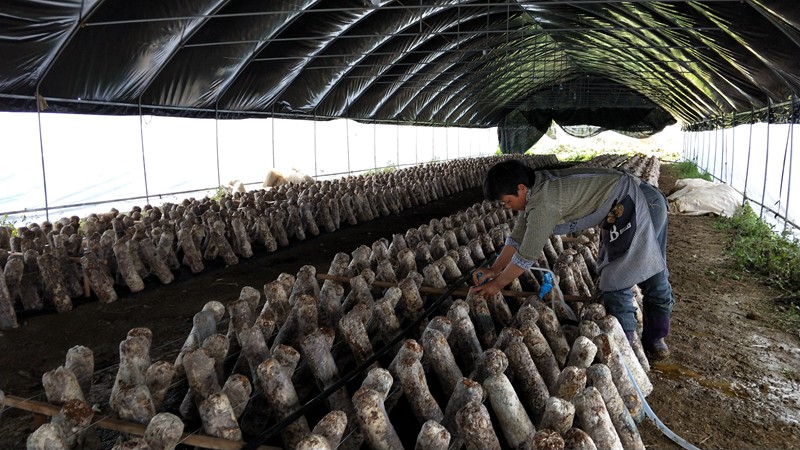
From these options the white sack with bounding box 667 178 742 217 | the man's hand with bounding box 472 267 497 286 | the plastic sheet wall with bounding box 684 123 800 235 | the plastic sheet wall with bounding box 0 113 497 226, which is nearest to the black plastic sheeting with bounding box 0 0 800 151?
the plastic sheet wall with bounding box 684 123 800 235

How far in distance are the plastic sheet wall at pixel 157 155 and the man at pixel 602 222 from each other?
1430cm

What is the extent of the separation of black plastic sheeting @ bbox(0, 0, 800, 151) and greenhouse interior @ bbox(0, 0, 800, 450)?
0.07 metres

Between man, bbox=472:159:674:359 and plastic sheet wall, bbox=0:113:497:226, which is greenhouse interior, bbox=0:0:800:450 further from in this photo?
plastic sheet wall, bbox=0:113:497:226

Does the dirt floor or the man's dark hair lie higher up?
the man's dark hair

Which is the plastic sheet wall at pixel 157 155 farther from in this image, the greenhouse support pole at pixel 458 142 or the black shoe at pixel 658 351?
the black shoe at pixel 658 351

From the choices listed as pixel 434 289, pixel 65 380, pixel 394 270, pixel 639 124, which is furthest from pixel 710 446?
pixel 639 124

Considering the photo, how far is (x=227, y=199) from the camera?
31.8 feet

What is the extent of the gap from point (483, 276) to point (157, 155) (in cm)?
2156

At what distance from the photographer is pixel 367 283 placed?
4070 millimetres

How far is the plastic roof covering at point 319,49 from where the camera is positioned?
8.55 m

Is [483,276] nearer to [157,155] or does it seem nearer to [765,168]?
[765,168]

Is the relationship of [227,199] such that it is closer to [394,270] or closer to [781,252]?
[394,270]

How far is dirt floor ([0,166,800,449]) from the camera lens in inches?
138

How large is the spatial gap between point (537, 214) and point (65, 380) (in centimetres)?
275
